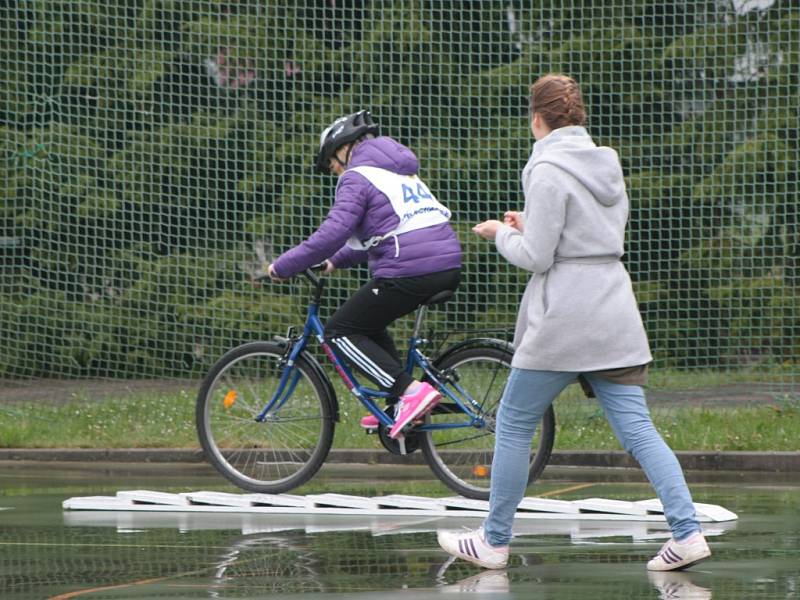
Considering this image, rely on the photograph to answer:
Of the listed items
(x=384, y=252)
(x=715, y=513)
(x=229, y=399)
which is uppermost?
(x=384, y=252)

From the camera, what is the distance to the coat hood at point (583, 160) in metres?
6.30

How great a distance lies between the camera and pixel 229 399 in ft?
30.3

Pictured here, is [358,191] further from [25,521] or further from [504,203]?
[504,203]

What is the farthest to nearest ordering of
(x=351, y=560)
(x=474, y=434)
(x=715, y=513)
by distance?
1. (x=474, y=434)
2. (x=715, y=513)
3. (x=351, y=560)

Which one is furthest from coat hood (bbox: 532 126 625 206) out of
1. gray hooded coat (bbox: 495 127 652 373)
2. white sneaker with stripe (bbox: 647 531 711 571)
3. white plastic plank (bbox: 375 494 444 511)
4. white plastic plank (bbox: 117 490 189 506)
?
white plastic plank (bbox: 117 490 189 506)

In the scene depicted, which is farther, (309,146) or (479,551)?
(309,146)

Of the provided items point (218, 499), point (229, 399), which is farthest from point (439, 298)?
point (218, 499)

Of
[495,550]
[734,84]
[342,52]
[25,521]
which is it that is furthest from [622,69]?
[495,550]

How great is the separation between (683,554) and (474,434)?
2.59m

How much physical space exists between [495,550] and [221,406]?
10.0 ft

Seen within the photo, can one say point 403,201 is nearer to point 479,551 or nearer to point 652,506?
point 652,506

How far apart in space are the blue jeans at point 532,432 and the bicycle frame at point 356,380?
6.91 ft

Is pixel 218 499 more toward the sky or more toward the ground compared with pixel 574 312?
more toward the ground

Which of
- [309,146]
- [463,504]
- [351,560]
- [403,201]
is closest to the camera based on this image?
[351,560]
